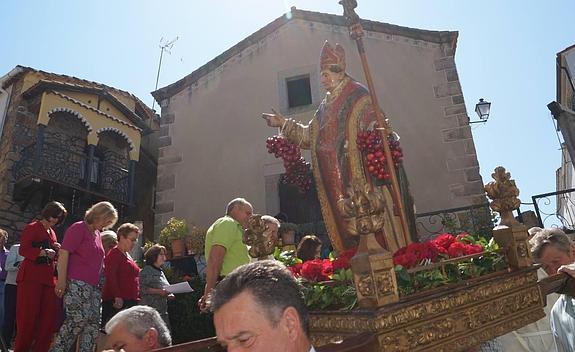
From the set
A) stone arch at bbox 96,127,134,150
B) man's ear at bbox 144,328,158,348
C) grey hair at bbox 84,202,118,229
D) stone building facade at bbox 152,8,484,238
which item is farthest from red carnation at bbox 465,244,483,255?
stone arch at bbox 96,127,134,150

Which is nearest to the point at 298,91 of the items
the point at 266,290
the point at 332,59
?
the point at 332,59

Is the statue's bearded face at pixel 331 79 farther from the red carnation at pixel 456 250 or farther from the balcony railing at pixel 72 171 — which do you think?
the balcony railing at pixel 72 171

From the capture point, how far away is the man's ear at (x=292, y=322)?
141 cm

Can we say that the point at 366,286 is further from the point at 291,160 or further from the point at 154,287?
the point at 154,287

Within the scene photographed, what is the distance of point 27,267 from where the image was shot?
410 centimetres

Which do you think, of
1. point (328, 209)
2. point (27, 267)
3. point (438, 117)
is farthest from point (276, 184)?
point (328, 209)

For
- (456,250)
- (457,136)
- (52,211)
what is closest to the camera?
(456,250)

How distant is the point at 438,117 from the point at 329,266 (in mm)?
8202

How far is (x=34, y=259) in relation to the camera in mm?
4098

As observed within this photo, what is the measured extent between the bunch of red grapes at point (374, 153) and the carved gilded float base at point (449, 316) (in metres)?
0.89

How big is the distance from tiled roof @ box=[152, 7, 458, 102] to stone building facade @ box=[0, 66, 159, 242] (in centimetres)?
362

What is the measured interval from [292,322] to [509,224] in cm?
142

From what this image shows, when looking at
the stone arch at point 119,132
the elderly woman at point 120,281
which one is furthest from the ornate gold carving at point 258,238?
the stone arch at point 119,132

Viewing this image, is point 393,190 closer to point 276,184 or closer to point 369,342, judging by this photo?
point 369,342
